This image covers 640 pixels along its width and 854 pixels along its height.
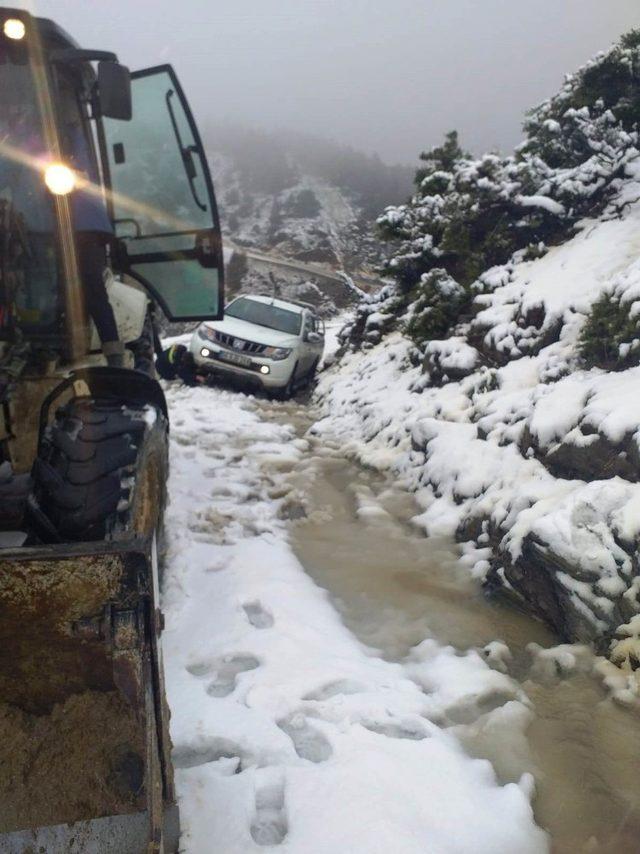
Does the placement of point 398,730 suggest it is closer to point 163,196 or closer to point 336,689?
point 336,689

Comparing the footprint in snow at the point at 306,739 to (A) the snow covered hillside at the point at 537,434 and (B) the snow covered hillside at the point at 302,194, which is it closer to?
(A) the snow covered hillside at the point at 537,434

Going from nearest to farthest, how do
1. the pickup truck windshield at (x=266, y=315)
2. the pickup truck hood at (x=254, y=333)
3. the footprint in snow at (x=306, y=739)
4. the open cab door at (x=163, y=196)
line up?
the footprint in snow at (x=306, y=739)
the open cab door at (x=163, y=196)
the pickup truck hood at (x=254, y=333)
the pickup truck windshield at (x=266, y=315)

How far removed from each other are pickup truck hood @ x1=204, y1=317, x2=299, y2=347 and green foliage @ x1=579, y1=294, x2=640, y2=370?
5430mm

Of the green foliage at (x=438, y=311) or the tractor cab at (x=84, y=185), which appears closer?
the tractor cab at (x=84, y=185)

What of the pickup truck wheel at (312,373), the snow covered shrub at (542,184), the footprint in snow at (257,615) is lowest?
the pickup truck wheel at (312,373)

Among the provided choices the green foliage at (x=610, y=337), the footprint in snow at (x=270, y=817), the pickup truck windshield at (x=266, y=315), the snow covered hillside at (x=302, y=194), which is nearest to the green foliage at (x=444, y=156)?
the pickup truck windshield at (x=266, y=315)

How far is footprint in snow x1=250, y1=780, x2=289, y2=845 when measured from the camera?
6.65ft

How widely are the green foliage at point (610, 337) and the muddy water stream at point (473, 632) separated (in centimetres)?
169

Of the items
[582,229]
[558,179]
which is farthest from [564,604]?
[558,179]

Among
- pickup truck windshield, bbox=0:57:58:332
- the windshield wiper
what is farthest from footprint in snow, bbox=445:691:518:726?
the windshield wiper

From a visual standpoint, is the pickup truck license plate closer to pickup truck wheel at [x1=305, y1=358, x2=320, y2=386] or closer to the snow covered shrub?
pickup truck wheel at [x1=305, y1=358, x2=320, y2=386]

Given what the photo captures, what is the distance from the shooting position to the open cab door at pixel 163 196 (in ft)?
13.2

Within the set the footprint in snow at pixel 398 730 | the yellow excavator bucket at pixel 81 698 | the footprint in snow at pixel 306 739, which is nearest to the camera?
the yellow excavator bucket at pixel 81 698

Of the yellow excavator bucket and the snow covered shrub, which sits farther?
the snow covered shrub
